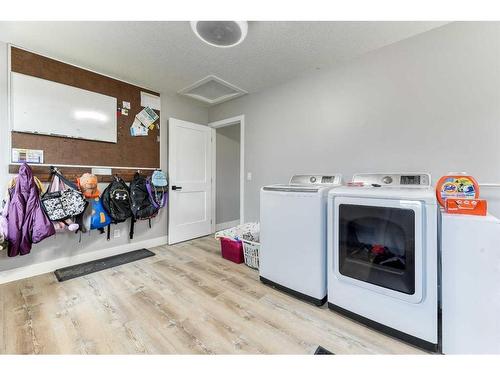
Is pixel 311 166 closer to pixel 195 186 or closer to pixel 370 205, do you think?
pixel 370 205

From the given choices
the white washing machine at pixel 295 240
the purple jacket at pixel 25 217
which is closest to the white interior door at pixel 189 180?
the purple jacket at pixel 25 217

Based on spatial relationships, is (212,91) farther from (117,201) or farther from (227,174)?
(117,201)

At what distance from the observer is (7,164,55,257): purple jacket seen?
1930 mm

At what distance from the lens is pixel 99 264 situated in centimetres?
247

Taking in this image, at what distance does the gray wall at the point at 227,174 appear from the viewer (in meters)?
4.09

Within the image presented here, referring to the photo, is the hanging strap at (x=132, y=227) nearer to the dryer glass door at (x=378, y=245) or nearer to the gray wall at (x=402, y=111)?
the gray wall at (x=402, y=111)

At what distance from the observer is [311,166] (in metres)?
2.54

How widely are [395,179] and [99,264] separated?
327cm

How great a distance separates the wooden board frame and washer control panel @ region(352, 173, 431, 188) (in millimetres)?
2756

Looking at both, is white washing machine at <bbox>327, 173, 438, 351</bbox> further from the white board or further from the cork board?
the white board

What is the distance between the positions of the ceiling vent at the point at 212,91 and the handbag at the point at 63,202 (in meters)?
1.88

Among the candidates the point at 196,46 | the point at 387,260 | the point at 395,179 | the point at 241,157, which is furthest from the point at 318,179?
the point at 196,46

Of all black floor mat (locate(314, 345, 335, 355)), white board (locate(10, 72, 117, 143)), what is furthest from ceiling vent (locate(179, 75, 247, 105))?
black floor mat (locate(314, 345, 335, 355))
